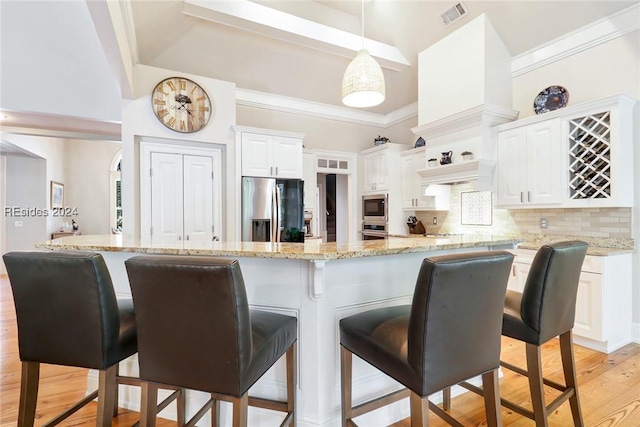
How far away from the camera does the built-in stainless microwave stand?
5.25 meters

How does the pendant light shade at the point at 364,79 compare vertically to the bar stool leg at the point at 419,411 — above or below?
above

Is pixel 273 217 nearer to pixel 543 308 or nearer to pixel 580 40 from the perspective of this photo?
pixel 543 308

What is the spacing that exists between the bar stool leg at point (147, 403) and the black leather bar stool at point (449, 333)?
87 centimetres

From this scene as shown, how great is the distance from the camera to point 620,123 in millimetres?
2729

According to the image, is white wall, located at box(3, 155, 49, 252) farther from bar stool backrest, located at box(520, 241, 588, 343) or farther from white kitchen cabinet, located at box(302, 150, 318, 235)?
bar stool backrest, located at box(520, 241, 588, 343)

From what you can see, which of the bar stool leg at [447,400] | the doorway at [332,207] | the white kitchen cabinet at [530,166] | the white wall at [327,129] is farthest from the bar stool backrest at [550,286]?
the doorway at [332,207]

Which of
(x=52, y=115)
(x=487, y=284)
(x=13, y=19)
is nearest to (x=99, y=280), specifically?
(x=487, y=284)

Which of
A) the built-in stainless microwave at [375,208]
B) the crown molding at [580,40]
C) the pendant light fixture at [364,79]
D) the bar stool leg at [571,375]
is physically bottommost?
the bar stool leg at [571,375]

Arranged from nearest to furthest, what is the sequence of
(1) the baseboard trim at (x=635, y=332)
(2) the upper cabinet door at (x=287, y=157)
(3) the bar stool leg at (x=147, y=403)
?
(3) the bar stool leg at (x=147, y=403) → (1) the baseboard trim at (x=635, y=332) → (2) the upper cabinet door at (x=287, y=157)

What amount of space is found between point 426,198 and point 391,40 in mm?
2369

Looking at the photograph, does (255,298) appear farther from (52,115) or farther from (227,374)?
(52,115)

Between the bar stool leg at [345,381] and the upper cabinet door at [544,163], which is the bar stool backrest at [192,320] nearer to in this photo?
the bar stool leg at [345,381]

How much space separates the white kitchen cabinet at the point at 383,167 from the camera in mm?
5199

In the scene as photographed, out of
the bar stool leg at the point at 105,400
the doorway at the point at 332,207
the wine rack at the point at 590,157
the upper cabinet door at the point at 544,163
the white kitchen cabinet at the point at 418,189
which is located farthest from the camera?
the doorway at the point at 332,207
